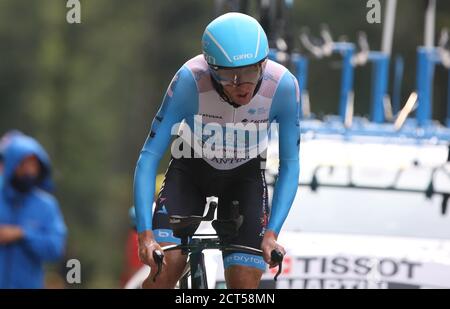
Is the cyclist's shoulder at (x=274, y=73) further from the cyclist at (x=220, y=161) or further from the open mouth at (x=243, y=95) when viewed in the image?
the open mouth at (x=243, y=95)

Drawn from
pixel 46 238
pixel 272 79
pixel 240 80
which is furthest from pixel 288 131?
pixel 46 238

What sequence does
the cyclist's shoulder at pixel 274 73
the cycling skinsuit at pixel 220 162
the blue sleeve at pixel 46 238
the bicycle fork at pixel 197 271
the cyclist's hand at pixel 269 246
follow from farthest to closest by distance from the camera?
the blue sleeve at pixel 46 238
the cyclist's shoulder at pixel 274 73
the cycling skinsuit at pixel 220 162
the bicycle fork at pixel 197 271
the cyclist's hand at pixel 269 246

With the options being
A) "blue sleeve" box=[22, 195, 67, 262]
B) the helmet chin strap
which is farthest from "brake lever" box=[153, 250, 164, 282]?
"blue sleeve" box=[22, 195, 67, 262]

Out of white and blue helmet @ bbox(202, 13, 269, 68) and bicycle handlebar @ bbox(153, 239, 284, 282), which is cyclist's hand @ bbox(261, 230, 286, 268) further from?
white and blue helmet @ bbox(202, 13, 269, 68)

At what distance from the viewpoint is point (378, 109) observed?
1358 cm

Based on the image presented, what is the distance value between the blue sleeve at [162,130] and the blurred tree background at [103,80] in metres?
24.2

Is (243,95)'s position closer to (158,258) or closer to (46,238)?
(158,258)

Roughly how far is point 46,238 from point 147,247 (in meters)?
3.43

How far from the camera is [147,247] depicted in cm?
654

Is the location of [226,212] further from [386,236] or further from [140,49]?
[140,49]

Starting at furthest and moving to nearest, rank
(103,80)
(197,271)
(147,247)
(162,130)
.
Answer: (103,80)
(162,130)
(197,271)
(147,247)

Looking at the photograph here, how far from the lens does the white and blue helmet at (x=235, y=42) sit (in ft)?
21.0

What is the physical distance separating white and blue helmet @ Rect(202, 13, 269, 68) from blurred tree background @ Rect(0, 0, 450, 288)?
2451 cm

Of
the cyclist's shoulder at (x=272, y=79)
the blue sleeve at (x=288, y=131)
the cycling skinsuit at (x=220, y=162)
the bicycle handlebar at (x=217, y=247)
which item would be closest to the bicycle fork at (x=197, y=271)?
the bicycle handlebar at (x=217, y=247)
